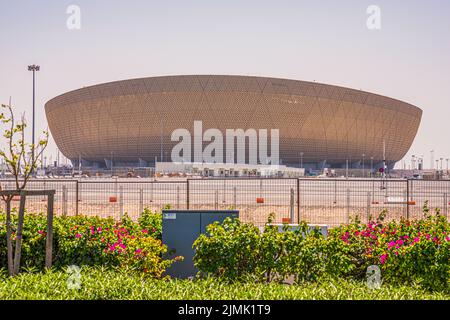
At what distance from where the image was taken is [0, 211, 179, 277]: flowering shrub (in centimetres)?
632

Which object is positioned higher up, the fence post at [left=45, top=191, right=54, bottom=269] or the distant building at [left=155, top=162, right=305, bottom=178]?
the distant building at [left=155, top=162, right=305, bottom=178]

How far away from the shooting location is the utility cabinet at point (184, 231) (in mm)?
7469

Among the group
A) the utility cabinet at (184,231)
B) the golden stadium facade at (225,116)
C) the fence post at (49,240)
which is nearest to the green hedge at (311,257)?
the utility cabinet at (184,231)

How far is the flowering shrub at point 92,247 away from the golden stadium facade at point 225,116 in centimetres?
7451

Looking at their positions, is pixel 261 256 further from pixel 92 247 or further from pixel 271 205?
pixel 271 205

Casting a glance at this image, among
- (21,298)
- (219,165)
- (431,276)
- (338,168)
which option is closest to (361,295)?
(431,276)

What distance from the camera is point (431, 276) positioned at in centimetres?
538

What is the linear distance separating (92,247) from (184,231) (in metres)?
1.61

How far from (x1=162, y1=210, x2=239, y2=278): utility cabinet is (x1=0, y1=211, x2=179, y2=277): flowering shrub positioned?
0.75 feet

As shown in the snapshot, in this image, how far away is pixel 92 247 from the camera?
6.45m

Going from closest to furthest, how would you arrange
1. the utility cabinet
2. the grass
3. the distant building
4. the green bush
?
the grass → the green bush → the utility cabinet → the distant building

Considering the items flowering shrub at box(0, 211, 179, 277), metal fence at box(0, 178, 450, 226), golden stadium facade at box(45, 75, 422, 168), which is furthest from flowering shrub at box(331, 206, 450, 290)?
golden stadium facade at box(45, 75, 422, 168)

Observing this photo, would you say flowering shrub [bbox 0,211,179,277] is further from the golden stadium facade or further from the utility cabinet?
the golden stadium facade

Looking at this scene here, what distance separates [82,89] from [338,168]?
55.9 meters
